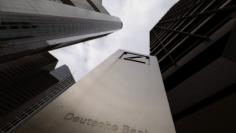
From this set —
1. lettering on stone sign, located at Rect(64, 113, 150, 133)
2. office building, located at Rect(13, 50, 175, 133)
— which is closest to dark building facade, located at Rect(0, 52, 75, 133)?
office building, located at Rect(13, 50, 175, 133)

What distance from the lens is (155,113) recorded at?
2.53m

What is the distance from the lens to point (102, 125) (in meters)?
2.12

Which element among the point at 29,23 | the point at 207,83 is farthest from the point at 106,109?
the point at 29,23

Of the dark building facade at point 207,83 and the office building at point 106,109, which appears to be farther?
the dark building facade at point 207,83

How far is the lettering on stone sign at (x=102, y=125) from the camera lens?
2092 millimetres

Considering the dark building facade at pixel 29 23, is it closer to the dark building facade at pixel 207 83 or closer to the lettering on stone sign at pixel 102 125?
the dark building facade at pixel 207 83

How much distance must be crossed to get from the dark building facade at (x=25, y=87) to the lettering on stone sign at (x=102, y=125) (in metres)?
50.9

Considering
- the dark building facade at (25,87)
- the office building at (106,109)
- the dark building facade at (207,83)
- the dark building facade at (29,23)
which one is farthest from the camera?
the dark building facade at (25,87)

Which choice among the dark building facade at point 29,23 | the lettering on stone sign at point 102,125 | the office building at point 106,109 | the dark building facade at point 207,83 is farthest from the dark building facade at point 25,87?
the lettering on stone sign at point 102,125

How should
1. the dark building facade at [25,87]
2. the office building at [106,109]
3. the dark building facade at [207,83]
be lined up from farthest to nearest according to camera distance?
the dark building facade at [25,87], the dark building facade at [207,83], the office building at [106,109]

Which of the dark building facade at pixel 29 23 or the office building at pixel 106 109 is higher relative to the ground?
the office building at pixel 106 109

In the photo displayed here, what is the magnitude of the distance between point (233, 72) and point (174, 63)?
3700 mm

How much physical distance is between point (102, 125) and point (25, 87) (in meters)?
66.0

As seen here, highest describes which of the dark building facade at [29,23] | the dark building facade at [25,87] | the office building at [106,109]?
the office building at [106,109]
